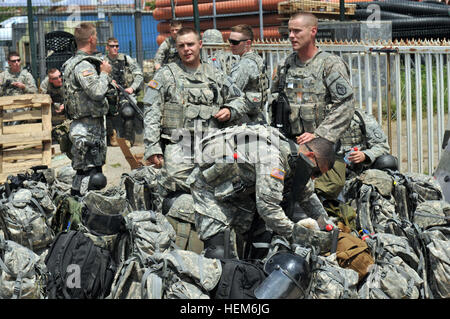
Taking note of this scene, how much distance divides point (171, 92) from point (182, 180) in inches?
29.6

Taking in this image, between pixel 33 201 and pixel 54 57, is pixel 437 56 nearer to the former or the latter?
pixel 33 201

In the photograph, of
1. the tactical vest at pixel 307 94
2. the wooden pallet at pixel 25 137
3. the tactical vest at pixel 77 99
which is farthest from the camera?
the wooden pallet at pixel 25 137

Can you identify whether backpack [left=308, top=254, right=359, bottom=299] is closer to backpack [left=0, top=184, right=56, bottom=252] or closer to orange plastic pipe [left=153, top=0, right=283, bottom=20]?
backpack [left=0, top=184, right=56, bottom=252]

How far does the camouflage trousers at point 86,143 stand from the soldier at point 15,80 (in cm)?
471

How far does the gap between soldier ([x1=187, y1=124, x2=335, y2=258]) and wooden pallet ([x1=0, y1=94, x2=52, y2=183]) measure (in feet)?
13.7

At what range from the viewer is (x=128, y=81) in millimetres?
11258

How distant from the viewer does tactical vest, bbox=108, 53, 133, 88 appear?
36.7 ft

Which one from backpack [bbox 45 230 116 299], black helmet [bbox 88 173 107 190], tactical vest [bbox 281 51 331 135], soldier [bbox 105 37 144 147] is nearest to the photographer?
backpack [bbox 45 230 116 299]

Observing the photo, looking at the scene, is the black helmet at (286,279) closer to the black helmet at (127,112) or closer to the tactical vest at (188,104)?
the tactical vest at (188,104)

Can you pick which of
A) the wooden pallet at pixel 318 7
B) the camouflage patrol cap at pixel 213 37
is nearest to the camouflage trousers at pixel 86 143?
the camouflage patrol cap at pixel 213 37

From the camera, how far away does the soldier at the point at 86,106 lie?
7.18 metres

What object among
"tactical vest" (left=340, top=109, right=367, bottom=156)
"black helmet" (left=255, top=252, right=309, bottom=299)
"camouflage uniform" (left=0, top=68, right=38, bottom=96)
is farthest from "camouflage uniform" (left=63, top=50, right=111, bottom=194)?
"camouflage uniform" (left=0, top=68, right=38, bottom=96)
